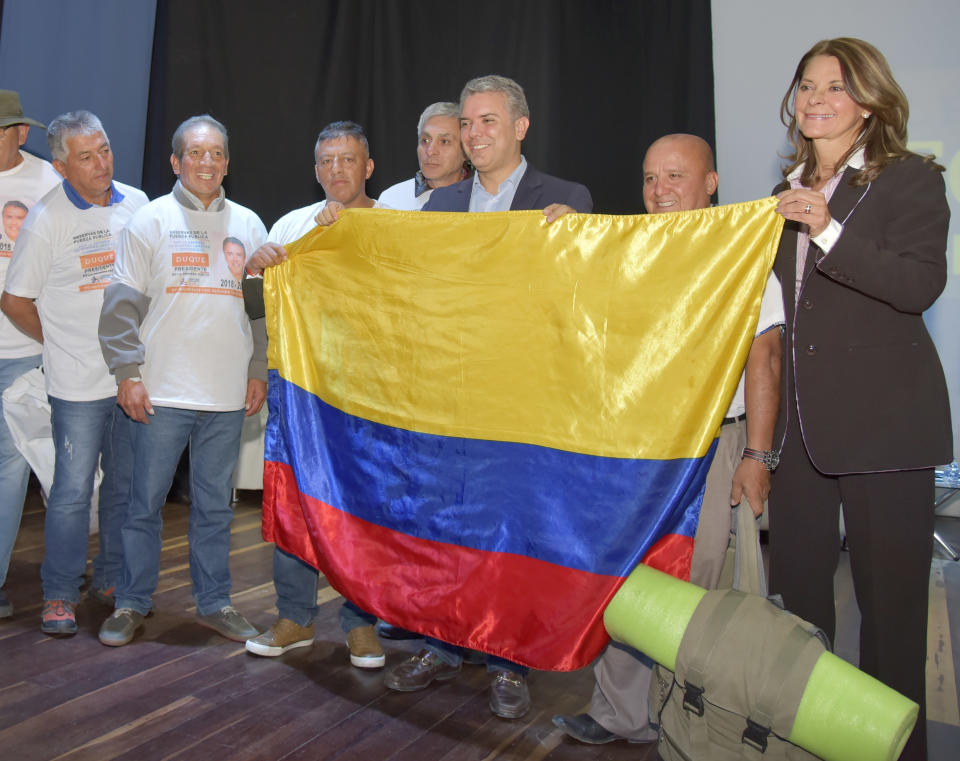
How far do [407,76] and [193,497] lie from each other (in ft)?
9.44

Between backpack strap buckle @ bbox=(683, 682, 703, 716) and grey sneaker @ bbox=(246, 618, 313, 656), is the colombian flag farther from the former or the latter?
grey sneaker @ bbox=(246, 618, 313, 656)

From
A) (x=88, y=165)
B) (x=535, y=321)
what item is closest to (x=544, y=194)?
(x=535, y=321)

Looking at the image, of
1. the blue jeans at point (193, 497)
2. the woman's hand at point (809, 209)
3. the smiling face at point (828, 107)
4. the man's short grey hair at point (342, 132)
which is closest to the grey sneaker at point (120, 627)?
the blue jeans at point (193, 497)

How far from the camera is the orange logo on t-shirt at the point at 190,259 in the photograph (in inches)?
97.5

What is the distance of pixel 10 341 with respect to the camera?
2723 mm

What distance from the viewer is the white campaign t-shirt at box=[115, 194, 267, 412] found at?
2465mm

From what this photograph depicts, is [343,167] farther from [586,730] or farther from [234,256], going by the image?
[586,730]

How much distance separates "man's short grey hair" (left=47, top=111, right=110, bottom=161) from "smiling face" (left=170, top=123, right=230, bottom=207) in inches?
11.9

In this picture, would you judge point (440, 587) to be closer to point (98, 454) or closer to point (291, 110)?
point (98, 454)

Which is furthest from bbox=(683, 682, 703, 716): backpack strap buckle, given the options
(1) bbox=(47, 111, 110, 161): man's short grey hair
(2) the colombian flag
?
(1) bbox=(47, 111, 110, 161): man's short grey hair

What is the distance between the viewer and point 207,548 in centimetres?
263

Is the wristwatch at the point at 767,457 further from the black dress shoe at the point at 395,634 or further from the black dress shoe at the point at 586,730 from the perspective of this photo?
the black dress shoe at the point at 395,634

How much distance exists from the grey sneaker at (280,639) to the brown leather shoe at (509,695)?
0.64 metres

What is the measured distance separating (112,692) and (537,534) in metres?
1.20
